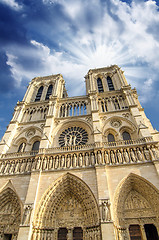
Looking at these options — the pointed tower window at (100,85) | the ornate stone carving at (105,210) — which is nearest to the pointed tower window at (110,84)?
the pointed tower window at (100,85)

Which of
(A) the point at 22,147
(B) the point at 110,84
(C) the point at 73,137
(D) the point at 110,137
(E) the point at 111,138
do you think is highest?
(B) the point at 110,84

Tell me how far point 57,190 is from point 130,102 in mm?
10815

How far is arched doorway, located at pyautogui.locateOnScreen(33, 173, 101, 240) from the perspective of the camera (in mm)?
9359

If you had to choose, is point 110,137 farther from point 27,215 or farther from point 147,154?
point 27,215

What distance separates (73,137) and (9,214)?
773cm

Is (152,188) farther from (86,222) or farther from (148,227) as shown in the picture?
(86,222)

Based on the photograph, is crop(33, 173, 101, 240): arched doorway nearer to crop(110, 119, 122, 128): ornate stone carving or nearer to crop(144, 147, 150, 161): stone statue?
crop(144, 147, 150, 161): stone statue

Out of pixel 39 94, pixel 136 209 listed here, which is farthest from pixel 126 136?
pixel 39 94

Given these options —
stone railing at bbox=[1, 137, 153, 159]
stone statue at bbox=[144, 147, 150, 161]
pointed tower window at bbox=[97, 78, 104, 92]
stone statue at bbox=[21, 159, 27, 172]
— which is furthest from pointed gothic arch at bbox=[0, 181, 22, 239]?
pointed tower window at bbox=[97, 78, 104, 92]

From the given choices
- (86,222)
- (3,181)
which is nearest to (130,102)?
(86,222)

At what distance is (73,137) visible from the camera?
15.0 meters

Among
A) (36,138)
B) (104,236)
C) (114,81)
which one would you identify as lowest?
(104,236)

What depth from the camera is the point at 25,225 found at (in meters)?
8.95

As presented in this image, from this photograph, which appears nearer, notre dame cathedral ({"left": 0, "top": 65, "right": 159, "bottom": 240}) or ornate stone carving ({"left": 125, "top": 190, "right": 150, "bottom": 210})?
notre dame cathedral ({"left": 0, "top": 65, "right": 159, "bottom": 240})
